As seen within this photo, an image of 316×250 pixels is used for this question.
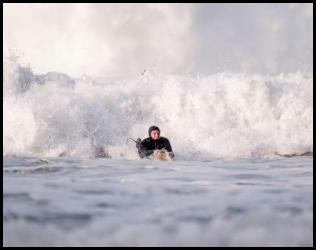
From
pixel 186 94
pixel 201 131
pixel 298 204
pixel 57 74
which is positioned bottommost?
pixel 298 204

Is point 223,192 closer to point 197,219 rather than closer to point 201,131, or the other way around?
point 197,219

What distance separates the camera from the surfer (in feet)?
37.6

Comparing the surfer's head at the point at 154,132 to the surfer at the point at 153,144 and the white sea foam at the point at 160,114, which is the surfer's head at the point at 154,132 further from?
the white sea foam at the point at 160,114

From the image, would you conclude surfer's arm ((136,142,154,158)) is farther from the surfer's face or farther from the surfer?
the surfer's face

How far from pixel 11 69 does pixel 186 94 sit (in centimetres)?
624

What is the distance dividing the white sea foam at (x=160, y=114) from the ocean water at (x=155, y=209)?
6160 mm

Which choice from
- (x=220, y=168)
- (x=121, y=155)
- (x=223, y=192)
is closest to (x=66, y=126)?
(x=121, y=155)

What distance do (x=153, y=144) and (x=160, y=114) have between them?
598cm

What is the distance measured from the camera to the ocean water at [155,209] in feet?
14.5

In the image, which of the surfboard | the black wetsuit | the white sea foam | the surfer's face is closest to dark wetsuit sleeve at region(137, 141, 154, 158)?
the black wetsuit

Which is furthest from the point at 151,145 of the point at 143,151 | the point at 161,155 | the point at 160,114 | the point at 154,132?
the point at 160,114

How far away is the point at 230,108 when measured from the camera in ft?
56.3

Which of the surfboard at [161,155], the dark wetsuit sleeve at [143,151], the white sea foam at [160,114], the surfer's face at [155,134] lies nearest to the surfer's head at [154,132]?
the surfer's face at [155,134]

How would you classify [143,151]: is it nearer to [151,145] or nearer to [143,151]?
[143,151]
